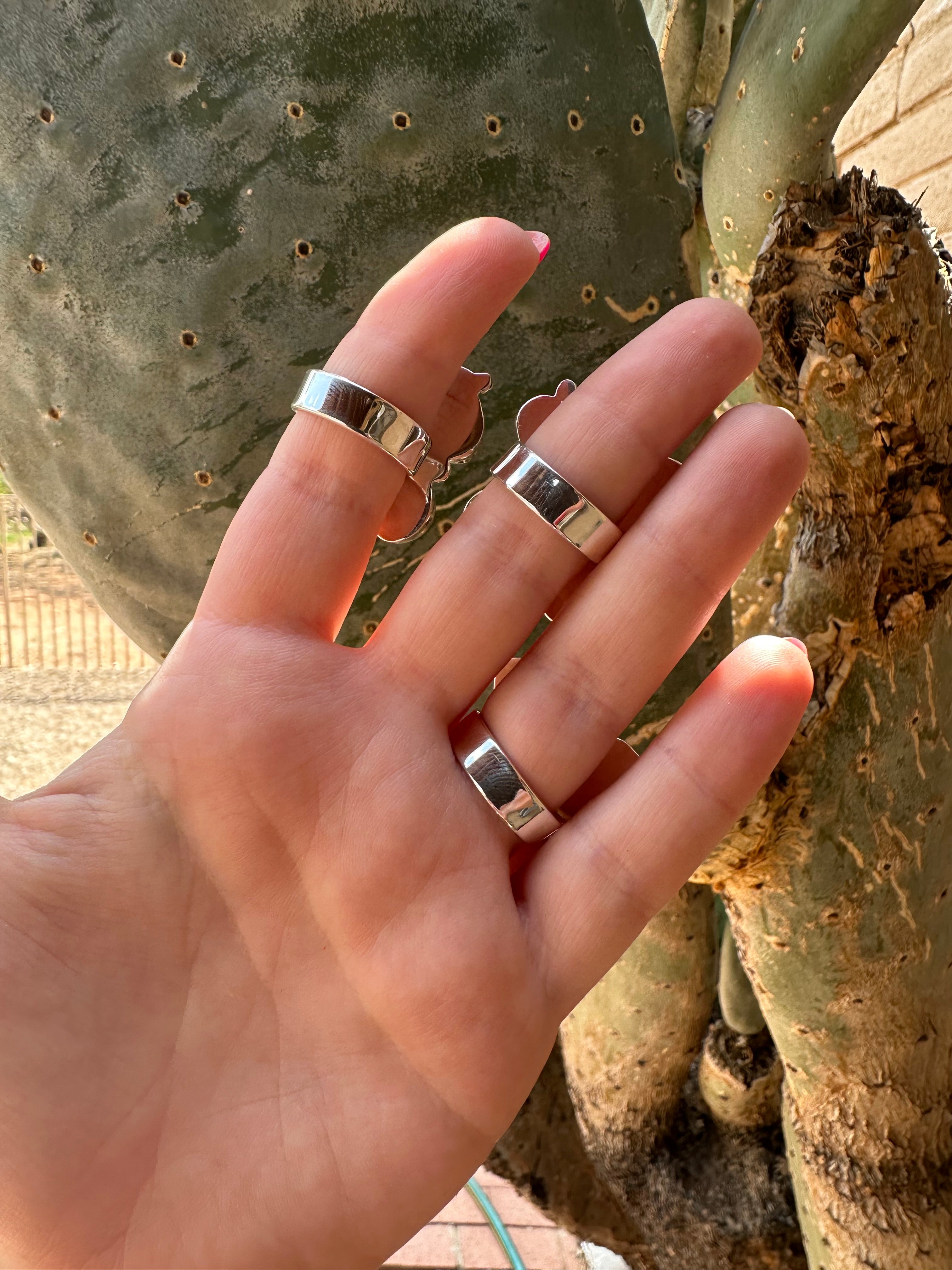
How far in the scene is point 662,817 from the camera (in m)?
0.45

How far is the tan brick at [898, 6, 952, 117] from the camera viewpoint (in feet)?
4.50

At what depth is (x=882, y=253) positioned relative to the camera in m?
0.52

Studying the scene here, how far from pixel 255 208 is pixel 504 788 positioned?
1.04ft

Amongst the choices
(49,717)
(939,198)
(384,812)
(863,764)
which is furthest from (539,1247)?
(939,198)

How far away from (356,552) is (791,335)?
27 cm

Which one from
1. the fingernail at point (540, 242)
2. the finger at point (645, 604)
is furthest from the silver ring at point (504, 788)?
the fingernail at point (540, 242)

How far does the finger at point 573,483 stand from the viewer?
0.45 m

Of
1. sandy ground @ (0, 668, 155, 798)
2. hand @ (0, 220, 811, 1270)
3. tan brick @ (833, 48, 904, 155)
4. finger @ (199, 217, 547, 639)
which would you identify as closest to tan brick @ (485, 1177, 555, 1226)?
sandy ground @ (0, 668, 155, 798)

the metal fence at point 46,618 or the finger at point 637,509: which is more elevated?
the finger at point 637,509

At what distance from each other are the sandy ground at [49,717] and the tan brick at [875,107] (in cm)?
147

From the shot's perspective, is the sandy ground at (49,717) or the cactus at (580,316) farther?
the sandy ground at (49,717)

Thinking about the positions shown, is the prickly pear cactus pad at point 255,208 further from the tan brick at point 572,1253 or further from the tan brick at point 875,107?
the tan brick at point 572,1253

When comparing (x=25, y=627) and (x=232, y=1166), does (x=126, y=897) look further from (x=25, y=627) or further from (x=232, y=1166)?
(x=25, y=627)

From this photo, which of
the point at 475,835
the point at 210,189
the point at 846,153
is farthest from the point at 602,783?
the point at 846,153
